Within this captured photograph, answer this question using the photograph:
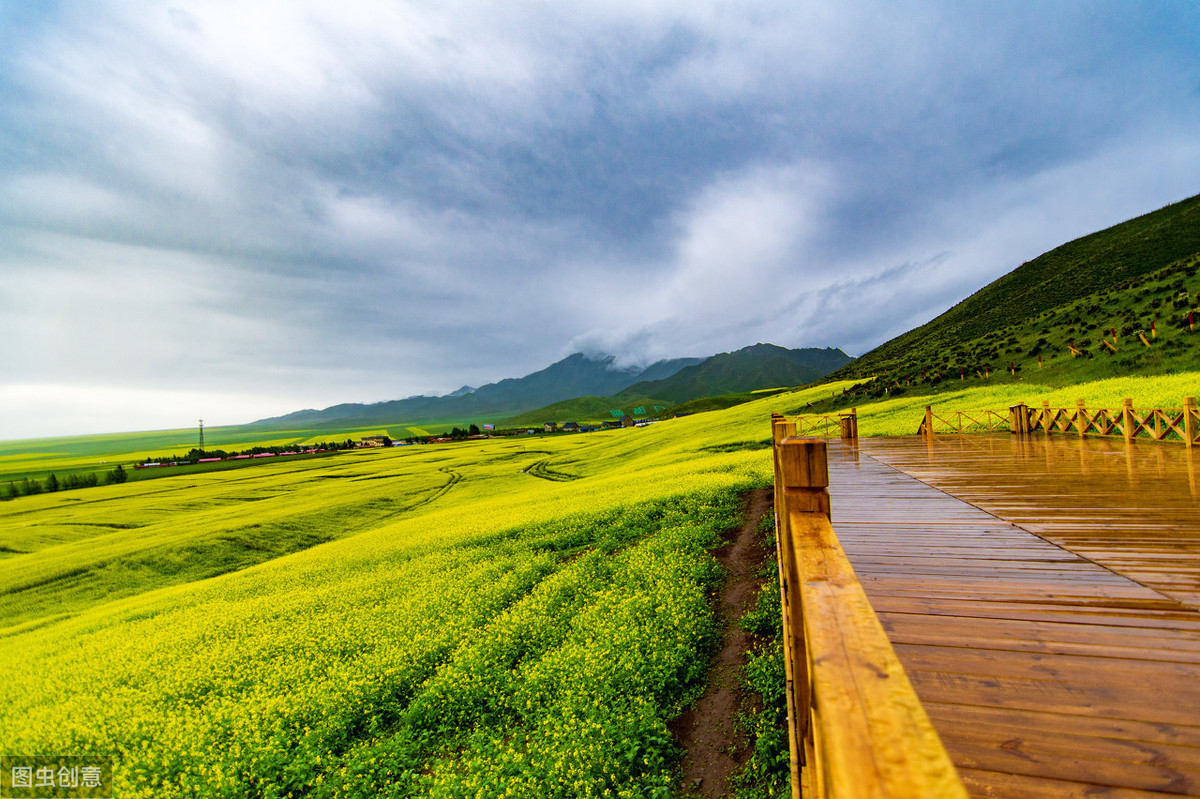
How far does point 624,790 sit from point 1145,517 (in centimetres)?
922

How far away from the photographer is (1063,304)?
73688 mm

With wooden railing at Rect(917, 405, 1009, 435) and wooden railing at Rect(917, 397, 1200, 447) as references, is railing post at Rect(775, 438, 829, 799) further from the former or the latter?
wooden railing at Rect(917, 405, 1009, 435)

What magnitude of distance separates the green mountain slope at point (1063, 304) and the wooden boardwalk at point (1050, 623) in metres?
34.6

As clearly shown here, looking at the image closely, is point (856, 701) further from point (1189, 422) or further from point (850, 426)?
point (850, 426)

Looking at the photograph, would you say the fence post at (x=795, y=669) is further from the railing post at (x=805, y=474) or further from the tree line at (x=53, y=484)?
the tree line at (x=53, y=484)

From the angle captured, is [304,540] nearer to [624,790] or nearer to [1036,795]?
[624,790]

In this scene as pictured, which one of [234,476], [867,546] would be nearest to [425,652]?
[867,546]

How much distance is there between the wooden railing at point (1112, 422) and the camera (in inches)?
519

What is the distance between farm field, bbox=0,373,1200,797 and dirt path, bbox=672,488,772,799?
1.04 feet

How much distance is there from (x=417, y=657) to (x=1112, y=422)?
2253 cm

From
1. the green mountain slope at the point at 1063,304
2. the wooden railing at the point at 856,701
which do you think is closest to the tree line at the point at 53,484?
the wooden railing at the point at 856,701

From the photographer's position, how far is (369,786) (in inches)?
289

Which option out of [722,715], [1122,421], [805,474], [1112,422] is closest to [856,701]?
[805,474]

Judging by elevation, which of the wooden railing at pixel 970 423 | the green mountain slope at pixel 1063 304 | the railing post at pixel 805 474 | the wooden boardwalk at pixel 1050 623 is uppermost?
the green mountain slope at pixel 1063 304
